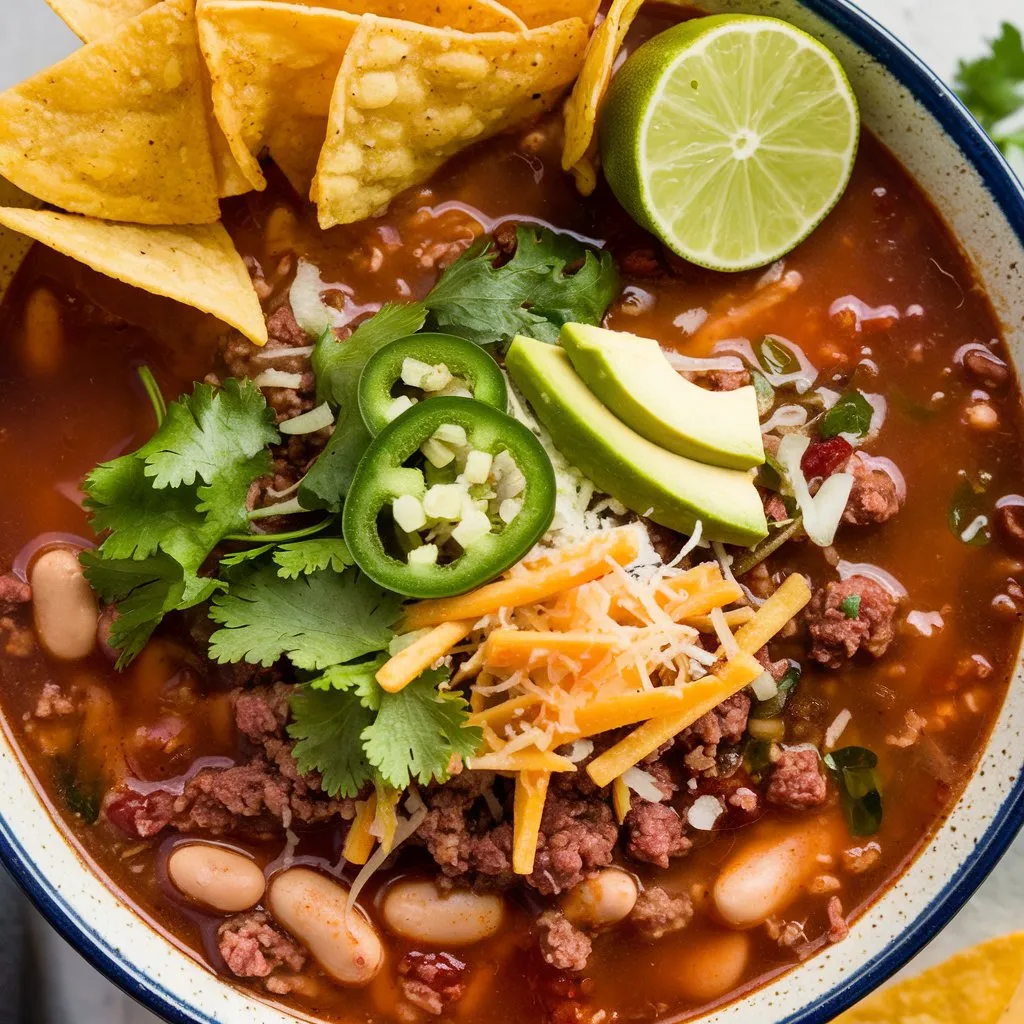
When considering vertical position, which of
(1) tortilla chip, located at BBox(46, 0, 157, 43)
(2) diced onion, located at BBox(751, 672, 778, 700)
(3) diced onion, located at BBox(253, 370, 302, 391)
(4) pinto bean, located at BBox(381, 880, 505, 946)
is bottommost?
(4) pinto bean, located at BBox(381, 880, 505, 946)

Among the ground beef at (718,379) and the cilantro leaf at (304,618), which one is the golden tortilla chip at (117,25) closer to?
the cilantro leaf at (304,618)

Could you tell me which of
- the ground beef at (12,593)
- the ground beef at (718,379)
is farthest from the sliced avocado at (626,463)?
the ground beef at (12,593)

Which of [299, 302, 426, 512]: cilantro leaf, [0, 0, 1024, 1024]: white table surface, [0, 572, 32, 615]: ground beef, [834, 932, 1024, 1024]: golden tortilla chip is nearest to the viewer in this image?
[299, 302, 426, 512]: cilantro leaf

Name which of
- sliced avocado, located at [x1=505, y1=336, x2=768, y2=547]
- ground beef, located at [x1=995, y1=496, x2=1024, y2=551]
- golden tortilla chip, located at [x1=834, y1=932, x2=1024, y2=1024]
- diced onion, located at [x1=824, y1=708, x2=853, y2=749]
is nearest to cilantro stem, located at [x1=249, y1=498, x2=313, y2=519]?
sliced avocado, located at [x1=505, y1=336, x2=768, y2=547]

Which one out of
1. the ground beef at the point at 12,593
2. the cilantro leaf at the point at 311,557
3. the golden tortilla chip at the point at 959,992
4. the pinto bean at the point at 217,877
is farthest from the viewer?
the golden tortilla chip at the point at 959,992

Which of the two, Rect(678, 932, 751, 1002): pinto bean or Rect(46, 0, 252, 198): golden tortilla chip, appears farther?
Rect(678, 932, 751, 1002): pinto bean

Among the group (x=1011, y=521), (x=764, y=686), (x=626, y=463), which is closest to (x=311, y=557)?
(x=626, y=463)

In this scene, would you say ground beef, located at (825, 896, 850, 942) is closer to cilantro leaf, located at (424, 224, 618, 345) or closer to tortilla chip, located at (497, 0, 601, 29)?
cilantro leaf, located at (424, 224, 618, 345)

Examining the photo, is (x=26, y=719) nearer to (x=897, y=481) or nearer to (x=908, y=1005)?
(x=897, y=481)
